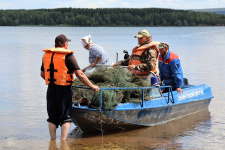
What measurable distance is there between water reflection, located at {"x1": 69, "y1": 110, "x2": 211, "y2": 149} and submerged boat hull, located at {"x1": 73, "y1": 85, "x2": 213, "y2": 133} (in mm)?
138

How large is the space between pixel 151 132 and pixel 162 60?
1.65 metres

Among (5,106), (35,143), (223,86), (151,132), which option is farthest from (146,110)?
(223,86)

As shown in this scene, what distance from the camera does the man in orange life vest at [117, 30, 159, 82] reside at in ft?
29.0

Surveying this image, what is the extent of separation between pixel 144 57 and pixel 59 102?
7.87 ft

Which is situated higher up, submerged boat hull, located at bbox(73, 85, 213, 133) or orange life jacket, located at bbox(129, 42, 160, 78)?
orange life jacket, located at bbox(129, 42, 160, 78)

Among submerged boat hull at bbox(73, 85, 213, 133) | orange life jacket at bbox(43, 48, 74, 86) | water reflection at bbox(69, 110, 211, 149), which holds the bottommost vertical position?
water reflection at bbox(69, 110, 211, 149)

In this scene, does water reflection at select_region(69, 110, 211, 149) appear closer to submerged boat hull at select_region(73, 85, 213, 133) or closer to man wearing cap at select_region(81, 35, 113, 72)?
submerged boat hull at select_region(73, 85, 213, 133)

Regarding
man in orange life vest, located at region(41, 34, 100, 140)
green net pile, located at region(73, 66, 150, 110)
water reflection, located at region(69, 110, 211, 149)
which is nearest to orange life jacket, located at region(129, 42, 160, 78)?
green net pile, located at region(73, 66, 150, 110)

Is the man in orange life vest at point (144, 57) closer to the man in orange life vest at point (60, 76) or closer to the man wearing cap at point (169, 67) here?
the man wearing cap at point (169, 67)

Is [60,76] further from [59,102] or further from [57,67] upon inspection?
[59,102]

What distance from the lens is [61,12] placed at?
135500mm

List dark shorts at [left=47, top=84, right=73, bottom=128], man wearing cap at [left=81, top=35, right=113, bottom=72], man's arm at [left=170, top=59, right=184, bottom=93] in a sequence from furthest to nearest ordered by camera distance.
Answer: man's arm at [left=170, top=59, right=184, bottom=93] < man wearing cap at [left=81, top=35, right=113, bottom=72] < dark shorts at [left=47, top=84, right=73, bottom=128]

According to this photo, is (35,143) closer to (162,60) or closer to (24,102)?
(162,60)

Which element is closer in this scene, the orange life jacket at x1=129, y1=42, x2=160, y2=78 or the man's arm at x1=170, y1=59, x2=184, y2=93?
the orange life jacket at x1=129, y1=42, x2=160, y2=78
